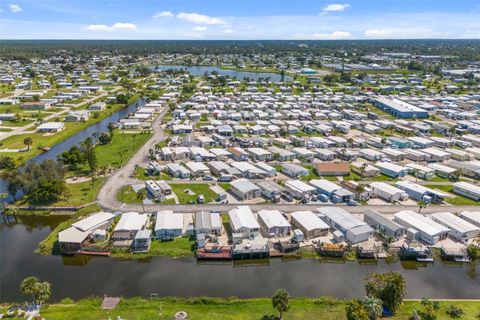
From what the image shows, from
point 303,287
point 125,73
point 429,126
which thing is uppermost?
point 125,73

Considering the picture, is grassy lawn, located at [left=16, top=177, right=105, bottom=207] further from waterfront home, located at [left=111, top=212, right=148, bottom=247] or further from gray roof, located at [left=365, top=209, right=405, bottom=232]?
gray roof, located at [left=365, top=209, right=405, bottom=232]

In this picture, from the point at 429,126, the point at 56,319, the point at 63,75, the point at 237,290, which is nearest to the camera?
the point at 56,319

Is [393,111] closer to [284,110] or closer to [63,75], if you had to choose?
[284,110]

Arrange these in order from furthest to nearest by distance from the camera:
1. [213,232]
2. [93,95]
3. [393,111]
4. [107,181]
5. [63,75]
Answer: [63,75]
[93,95]
[393,111]
[107,181]
[213,232]

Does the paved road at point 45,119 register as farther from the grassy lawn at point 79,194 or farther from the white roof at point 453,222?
the white roof at point 453,222

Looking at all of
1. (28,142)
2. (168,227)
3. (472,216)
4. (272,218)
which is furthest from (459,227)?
(28,142)

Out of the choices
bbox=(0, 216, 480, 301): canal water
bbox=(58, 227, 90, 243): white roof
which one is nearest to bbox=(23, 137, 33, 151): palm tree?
bbox=(0, 216, 480, 301): canal water

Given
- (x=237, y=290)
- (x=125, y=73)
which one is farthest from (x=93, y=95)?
(x=237, y=290)

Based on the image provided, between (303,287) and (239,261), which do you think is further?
(239,261)
